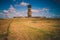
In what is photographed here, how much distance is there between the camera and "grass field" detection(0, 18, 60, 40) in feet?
9.03

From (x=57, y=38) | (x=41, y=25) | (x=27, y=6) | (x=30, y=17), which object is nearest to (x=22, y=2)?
(x=27, y=6)

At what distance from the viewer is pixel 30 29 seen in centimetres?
280

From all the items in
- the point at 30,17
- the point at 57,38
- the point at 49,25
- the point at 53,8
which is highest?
the point at 53,8

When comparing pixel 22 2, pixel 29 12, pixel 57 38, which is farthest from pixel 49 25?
pixel 22 2

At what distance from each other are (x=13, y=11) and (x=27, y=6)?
34cm

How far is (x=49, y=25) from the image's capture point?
2.86 m

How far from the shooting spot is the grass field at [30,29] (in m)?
2.75

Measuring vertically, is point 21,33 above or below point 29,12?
below

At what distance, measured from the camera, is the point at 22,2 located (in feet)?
9.36

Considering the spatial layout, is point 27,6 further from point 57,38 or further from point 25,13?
point 57,38

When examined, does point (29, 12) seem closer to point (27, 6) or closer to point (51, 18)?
point (27, 6)

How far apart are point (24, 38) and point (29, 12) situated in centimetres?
60

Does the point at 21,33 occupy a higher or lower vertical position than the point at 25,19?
lower

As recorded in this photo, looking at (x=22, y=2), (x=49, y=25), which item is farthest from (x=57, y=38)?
(x=22, y=2)
